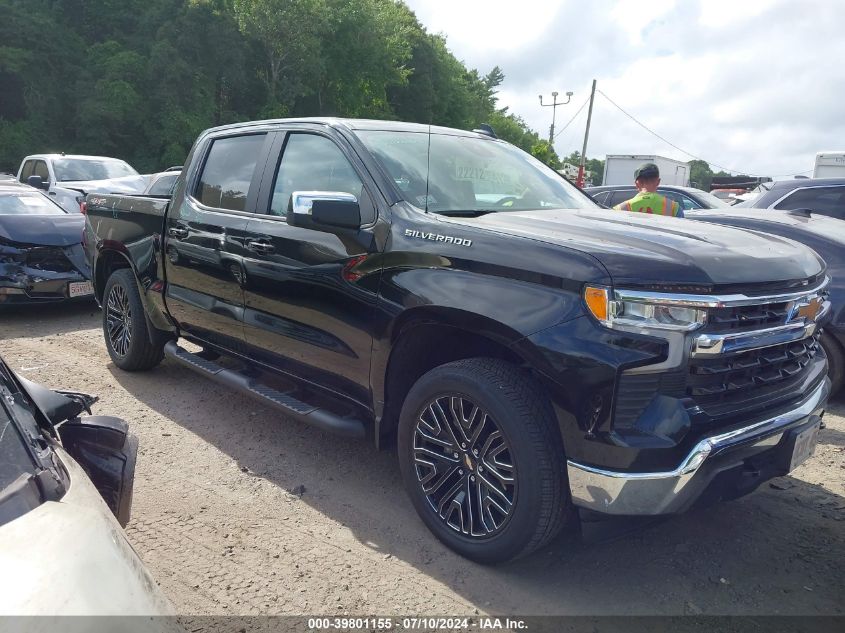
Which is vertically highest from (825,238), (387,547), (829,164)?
(829,164)

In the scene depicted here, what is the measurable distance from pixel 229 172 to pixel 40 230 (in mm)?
4502

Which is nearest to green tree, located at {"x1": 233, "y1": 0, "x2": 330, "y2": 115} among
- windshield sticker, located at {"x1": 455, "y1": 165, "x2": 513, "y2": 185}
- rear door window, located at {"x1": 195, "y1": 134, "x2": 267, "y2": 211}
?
rear door window, located at {"x1": 195, "y1": 134, "x2": 267, "y2": 211}

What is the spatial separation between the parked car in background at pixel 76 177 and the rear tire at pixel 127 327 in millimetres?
7256

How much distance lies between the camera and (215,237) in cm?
420

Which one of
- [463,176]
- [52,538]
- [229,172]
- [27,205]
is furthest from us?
[27,205]

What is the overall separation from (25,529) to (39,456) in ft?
1.07

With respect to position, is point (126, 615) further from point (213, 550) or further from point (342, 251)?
point (342, 251)

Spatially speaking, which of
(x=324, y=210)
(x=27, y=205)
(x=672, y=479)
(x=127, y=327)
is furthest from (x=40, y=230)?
(x=672, y=479)

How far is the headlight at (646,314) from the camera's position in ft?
7.87

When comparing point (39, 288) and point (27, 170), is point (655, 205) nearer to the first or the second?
point (39, 288)

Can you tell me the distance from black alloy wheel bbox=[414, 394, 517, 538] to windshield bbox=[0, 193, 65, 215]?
7231mm

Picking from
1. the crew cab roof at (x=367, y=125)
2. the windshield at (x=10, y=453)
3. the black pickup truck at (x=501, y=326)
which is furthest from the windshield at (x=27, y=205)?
the windshield at (x=10, y=453)

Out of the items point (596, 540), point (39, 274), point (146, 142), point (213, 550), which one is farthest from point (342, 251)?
point (146, 142)

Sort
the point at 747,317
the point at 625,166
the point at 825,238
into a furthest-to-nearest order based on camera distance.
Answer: the point at 625,166 → the point at 825,238 → the point at 747,317
